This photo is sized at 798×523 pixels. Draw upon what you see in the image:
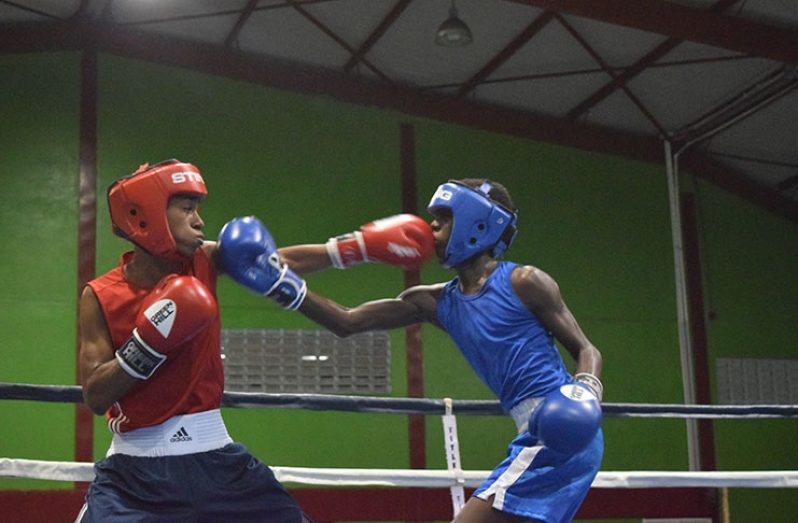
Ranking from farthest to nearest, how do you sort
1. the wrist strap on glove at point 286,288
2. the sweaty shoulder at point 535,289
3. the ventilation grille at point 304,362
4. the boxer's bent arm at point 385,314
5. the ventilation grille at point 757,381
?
1. the ventilation grille at point 757,381
2. the ventilation grille at point 304,362
3. the boxer's bent arm at point 385,314
4. the sweaty shoulder at point 535,289
5. the wrist strap on glove at point 286,288

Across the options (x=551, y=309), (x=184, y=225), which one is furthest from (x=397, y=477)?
(x=184, y=225)

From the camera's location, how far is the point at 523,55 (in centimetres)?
804

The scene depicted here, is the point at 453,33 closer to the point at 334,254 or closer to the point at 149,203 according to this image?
the point at 334,254

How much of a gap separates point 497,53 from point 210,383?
6.21 m

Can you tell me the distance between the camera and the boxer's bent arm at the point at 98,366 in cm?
210

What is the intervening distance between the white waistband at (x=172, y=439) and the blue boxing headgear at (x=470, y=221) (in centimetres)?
81

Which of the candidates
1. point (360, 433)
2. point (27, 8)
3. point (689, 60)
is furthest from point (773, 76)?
point (27, 8)

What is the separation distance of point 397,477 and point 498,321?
950 mm

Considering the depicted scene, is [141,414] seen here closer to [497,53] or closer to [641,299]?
[497,53]

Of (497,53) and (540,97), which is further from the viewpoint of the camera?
(540,97)

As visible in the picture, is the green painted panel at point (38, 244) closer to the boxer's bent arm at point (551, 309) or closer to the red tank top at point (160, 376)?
the red tank top at point (160, 376)

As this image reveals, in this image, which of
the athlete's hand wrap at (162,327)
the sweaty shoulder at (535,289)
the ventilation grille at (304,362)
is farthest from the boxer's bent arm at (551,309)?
the ventilation grille at (304,362)

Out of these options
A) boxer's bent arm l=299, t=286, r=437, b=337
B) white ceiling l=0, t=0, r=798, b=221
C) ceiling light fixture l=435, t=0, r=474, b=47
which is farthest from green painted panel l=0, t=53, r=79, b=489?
boxer's bent arm l=299, t=286, r=437, b=337

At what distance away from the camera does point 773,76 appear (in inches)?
312
